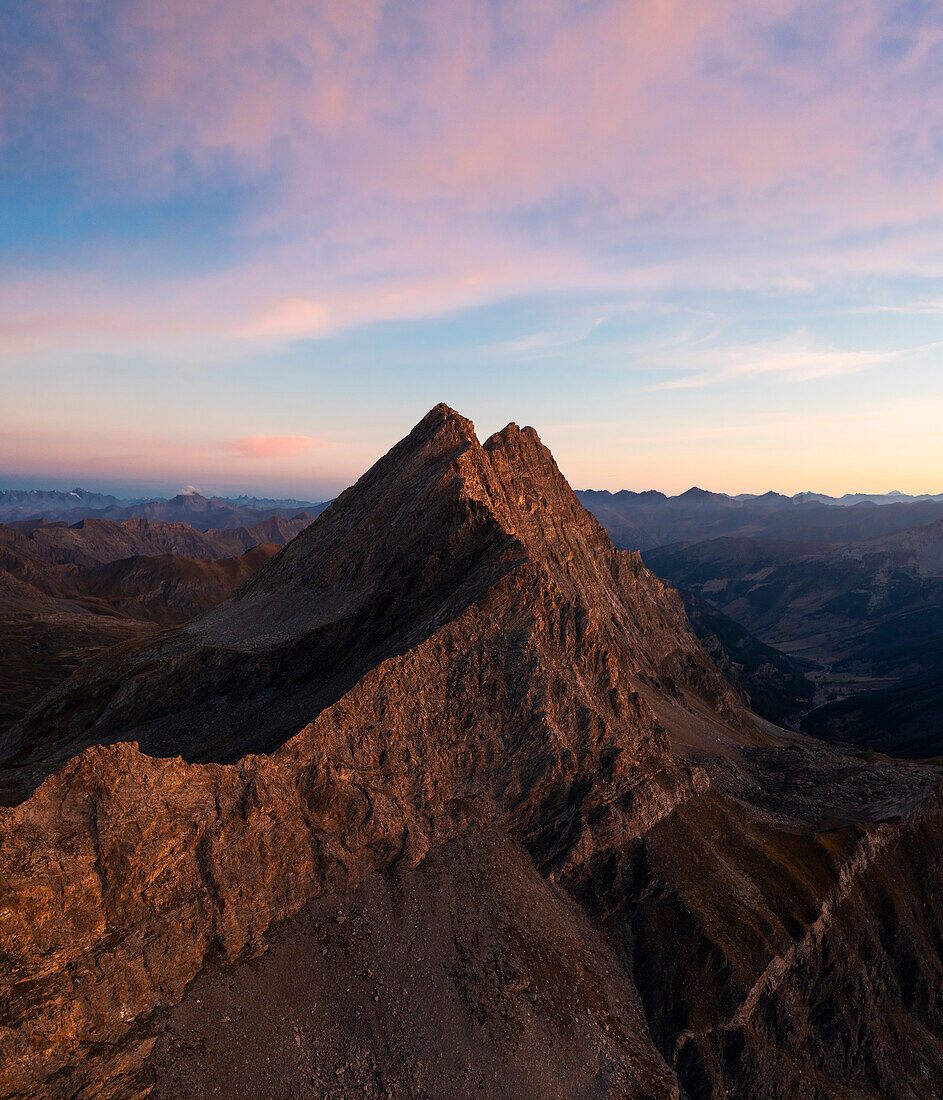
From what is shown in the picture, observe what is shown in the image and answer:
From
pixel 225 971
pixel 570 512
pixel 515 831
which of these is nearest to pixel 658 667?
pixel 570 512

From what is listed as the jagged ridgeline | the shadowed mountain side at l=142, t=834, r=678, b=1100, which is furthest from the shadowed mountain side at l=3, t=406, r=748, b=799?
the shadowed mountain side at l=142, t=834, r=678, b=1100

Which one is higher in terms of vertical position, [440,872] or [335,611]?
[335,611]

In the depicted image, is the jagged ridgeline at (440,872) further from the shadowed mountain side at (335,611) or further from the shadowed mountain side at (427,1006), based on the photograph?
the shadowed mountain side at (335,611)

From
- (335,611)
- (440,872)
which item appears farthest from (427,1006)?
(335,611)

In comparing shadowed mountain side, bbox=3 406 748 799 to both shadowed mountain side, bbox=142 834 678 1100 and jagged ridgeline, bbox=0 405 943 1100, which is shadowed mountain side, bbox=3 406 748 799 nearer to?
jagged ridgeline, bbox=0 405 943 1100

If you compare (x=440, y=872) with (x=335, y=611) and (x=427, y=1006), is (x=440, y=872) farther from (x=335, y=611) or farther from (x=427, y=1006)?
(x=335, y=611)
